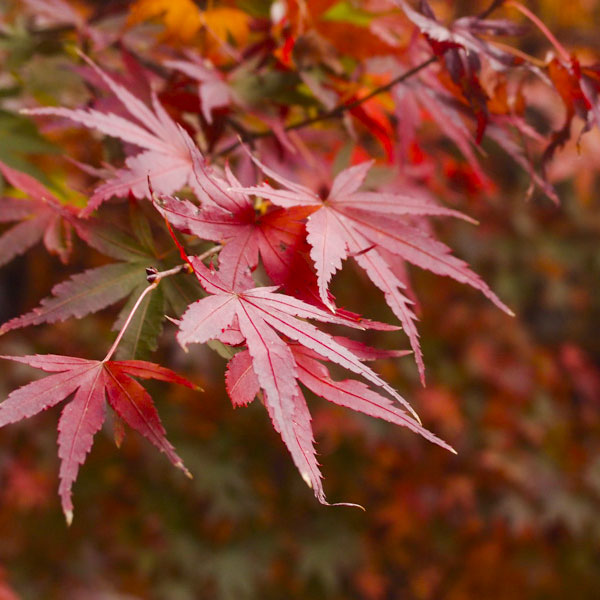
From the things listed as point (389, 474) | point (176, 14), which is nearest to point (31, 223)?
point (176, 14)

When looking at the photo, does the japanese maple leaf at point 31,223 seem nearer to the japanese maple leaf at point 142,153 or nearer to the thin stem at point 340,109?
the japanese maple leaf at point 142,153

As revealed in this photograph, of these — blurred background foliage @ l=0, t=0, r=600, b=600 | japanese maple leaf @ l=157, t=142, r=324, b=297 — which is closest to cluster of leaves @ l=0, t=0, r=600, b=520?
japanese maple leaf @ l=157, t=142, r=324, b=297

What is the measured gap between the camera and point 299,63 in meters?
0.96

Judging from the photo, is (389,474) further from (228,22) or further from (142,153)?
(142,153)

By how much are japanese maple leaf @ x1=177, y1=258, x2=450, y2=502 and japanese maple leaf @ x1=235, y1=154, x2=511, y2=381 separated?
0.05 metres

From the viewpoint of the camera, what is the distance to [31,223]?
80 cm

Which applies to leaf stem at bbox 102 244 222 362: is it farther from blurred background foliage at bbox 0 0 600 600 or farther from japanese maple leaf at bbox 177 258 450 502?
blurred background foliage at bbox 0 0 600 600

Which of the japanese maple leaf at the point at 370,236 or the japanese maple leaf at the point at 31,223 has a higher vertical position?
the japanese maple leaf at the point at 370,236

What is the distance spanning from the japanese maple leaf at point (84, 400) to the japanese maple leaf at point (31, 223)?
0.23 metres

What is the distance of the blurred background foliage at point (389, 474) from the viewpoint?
7.74 ft

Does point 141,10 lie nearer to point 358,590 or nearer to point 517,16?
point 358,590

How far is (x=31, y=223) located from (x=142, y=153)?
184mm

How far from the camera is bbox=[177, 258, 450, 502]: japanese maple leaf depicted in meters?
0.51

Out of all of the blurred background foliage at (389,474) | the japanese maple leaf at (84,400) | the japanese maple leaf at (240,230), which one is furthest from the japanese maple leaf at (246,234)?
the blurred background foliage at (389,474)
